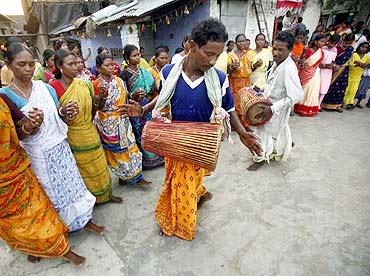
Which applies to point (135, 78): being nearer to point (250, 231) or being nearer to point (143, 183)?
point (143, 183)

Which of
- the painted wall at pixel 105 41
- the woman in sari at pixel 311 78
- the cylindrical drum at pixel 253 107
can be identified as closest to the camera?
the cylindrical drum at pixel 253 107

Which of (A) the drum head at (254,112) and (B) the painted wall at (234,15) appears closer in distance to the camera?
(A) the drum head at (254,112)

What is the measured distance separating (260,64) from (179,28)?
14.7ft

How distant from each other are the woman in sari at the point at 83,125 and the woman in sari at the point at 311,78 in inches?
208

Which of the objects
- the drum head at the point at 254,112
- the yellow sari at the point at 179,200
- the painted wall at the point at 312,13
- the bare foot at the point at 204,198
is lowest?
the bare foot at the point at 204,198

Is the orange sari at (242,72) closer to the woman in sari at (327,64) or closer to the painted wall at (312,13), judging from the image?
the woman in sari at (327,64)

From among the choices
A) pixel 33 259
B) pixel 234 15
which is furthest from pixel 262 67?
pixel 33 259

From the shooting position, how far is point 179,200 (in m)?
2.46

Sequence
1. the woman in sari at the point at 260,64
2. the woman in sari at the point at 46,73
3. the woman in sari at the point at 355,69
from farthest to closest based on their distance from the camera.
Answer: the woman in sari at the point at 355,69 → the woman in sari at the point at 260,64 → the woman in sari at the point at 46,73

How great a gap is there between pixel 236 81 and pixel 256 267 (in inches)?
152

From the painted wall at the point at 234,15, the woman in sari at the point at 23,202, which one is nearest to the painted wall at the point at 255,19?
the painted wall at the point at 234,15

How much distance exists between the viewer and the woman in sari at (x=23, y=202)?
5.74ft

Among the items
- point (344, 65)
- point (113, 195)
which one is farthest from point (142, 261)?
point (344, 65)

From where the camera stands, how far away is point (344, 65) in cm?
610
